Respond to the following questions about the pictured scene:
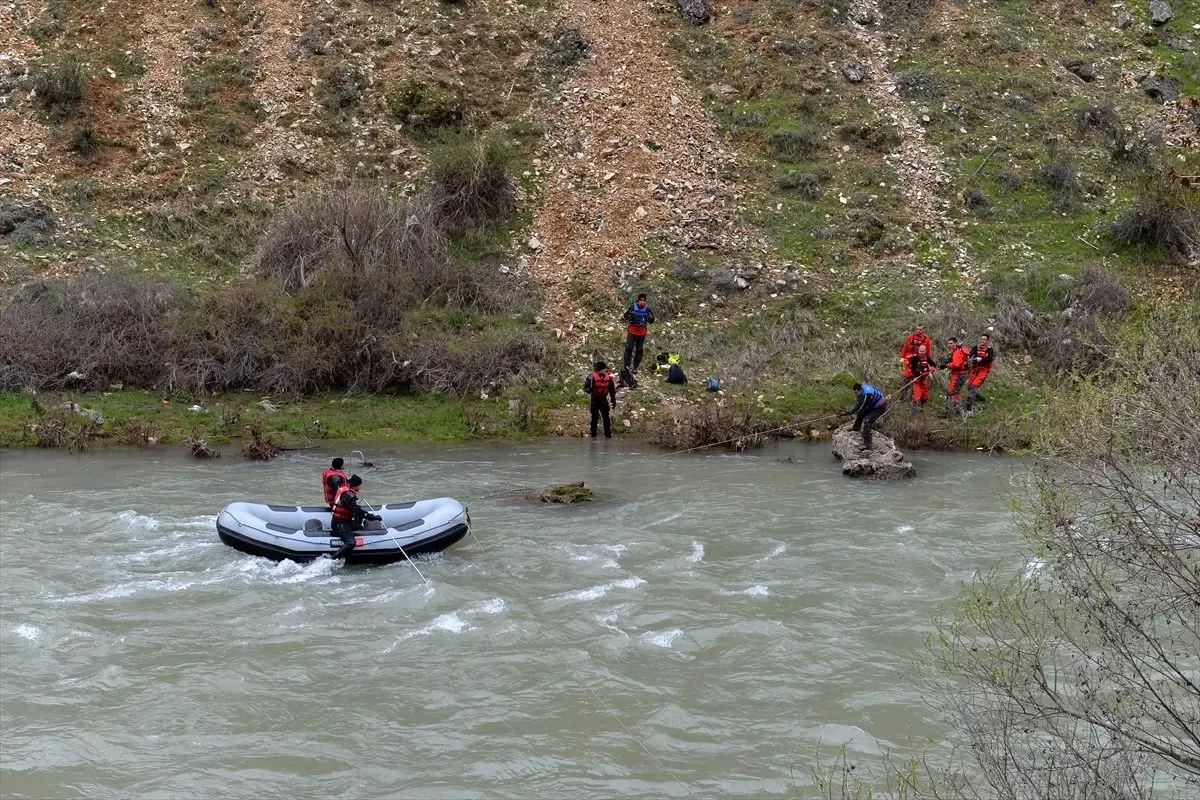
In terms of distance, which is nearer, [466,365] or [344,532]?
[344,532]

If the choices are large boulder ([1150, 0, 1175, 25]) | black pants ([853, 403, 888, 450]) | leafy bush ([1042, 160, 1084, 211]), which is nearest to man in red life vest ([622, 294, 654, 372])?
black pants ([853, 403, 888, 450])

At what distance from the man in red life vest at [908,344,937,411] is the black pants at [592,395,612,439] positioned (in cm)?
562

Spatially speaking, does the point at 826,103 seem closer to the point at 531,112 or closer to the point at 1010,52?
the point at 1010,52

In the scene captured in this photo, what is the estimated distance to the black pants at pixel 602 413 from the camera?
722 inches

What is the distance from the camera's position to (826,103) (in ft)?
88.9

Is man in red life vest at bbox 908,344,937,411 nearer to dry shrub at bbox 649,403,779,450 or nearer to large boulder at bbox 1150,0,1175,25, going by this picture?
dry shrub at bbox 649,403,779,450

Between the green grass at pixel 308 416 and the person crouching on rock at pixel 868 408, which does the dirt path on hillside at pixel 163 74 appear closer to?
the green grass at pixel 308 416

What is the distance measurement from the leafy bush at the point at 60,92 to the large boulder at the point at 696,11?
16213 millimetres

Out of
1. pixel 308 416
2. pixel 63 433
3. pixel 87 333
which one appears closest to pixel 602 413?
pixel 308 416

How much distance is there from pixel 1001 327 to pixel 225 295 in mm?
15677

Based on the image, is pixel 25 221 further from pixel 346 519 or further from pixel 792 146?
pixel 792 146

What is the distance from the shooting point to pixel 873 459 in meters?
16.2

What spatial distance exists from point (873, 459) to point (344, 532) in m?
8.49

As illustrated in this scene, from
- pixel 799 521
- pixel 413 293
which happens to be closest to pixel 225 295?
pixel 413 293
